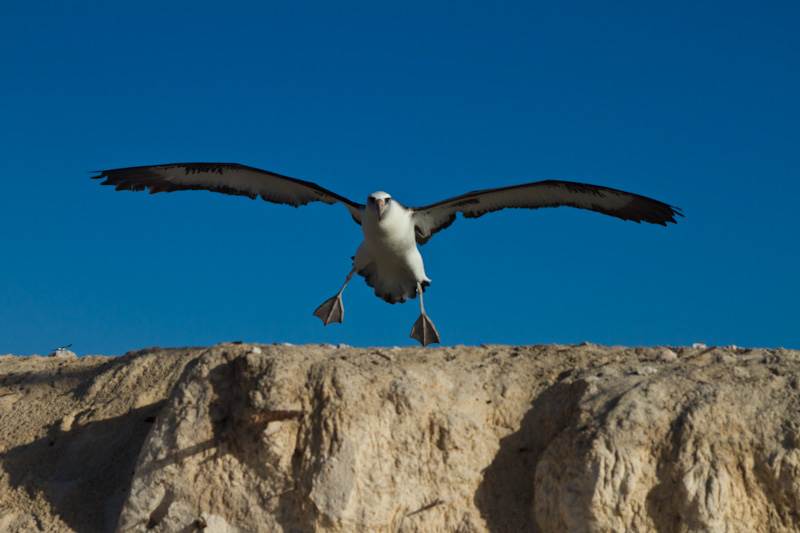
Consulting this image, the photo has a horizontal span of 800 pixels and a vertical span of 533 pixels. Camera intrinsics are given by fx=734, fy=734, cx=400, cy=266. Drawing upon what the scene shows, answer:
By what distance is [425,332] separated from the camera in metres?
10.8

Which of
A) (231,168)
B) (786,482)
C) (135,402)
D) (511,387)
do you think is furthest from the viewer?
(231,168)

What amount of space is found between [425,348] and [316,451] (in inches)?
73.6

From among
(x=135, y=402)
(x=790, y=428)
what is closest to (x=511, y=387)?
(x=790, y=428)

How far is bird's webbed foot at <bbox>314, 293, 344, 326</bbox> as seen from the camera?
11.8 metres

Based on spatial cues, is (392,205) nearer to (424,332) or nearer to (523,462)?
(424,332)

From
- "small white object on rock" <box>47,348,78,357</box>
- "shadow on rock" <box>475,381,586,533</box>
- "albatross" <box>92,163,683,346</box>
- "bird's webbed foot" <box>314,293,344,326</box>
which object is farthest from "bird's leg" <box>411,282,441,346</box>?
"small white object on rock" <box>47,348,78,357</box>

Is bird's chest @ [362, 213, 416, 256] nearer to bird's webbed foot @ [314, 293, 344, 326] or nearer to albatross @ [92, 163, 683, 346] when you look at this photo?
albatross @ [92, 163, 683, 346]

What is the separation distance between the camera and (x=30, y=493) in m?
7.76

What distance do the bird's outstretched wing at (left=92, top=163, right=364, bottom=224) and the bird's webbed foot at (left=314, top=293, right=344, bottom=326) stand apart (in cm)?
158

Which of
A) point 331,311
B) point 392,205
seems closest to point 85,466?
point 331,311

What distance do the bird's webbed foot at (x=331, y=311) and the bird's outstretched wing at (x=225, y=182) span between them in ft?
5.18

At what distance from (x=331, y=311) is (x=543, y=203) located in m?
3.90

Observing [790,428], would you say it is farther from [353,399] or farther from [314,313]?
[314,313]

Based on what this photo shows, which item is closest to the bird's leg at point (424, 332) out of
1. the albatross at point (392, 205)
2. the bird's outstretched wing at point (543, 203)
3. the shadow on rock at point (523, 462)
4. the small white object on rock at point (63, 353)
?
the albatross at point (392, 205)
